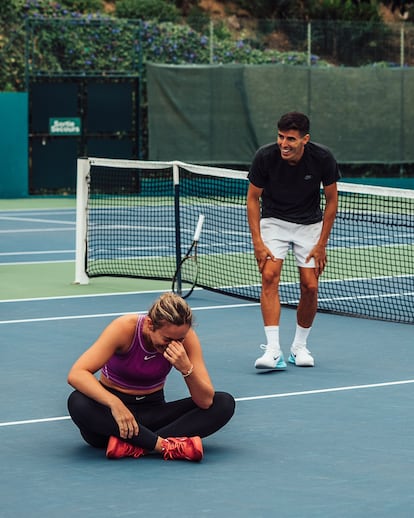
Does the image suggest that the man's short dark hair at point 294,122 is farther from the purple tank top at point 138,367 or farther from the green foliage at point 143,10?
the green foliage at point 143,10

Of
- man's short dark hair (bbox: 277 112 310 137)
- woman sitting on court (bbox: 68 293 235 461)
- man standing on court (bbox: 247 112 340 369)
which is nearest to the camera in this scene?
woman sitting on court (bbox: 68 293 235 461)

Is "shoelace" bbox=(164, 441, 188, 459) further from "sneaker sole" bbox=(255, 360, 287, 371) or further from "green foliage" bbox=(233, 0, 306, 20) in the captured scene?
"green foliage" bbox=(233, 0, 306, 20)

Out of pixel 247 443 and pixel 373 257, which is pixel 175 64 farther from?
pixel 247 443

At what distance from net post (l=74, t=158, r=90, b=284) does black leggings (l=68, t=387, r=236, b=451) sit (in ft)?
23.1

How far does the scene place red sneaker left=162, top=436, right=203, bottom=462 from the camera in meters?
6.36

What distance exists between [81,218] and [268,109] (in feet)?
45.8

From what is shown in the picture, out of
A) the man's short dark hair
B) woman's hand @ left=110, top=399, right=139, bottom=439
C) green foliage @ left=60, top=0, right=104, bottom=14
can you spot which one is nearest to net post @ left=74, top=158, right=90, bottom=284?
the man's short dark hair

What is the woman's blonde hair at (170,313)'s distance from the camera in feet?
19.7

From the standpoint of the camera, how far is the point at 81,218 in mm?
Answer: 13625

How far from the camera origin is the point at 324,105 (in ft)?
89.6

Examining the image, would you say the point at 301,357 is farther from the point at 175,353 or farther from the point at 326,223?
the point at 175,353

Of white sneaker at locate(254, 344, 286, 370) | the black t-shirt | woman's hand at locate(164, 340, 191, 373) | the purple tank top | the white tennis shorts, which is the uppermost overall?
the black t-shirt

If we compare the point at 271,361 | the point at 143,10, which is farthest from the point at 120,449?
the point at 143,10

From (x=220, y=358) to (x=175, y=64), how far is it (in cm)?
1966
